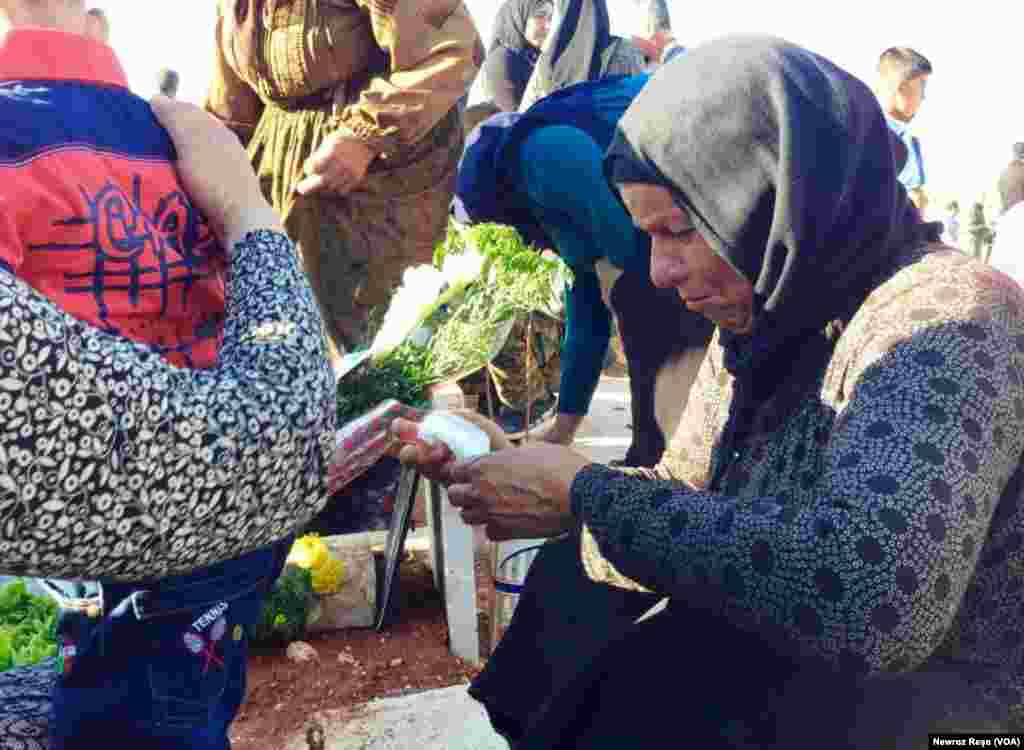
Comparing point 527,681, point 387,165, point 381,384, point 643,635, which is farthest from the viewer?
point 387,165

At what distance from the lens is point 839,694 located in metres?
1.39

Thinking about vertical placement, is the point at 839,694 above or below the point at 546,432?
above

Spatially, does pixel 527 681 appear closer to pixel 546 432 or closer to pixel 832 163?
pixel 832 163

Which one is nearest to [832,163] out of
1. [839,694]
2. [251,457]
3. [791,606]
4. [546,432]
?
[791,606]

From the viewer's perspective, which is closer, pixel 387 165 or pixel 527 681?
pixel 527 681

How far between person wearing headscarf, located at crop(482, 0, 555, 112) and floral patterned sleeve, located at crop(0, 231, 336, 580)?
18.3 ft

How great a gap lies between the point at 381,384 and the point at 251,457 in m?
1.95

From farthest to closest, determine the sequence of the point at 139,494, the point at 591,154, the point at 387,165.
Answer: the point at 387,165 → the point at 591,154 → the point at 139,494

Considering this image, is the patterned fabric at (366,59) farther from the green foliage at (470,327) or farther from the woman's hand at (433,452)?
the woman's hand at (433,452)

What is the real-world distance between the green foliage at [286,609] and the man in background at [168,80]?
3.39 m

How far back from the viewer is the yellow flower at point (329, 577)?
2.85m

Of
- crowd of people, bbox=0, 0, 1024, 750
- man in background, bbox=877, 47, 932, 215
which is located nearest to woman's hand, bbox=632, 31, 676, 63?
man in background, bbox=877, 47, 932, 215

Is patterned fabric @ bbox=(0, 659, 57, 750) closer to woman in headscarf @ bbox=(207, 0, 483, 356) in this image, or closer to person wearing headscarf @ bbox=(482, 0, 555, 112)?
woman in headscarf @ bbox=(207, 0, 483, 356)
